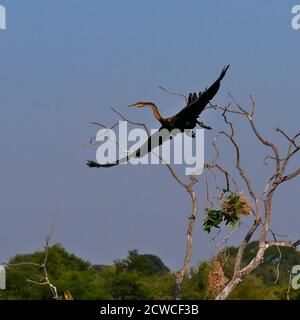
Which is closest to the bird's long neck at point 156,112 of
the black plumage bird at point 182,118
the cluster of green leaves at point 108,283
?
the black plumage bird at point 182,118

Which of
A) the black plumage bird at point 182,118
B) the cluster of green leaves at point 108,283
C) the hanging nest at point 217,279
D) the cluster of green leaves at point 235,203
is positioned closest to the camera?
the cluster of green leaves at point 235,203

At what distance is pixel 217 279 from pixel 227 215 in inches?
32.6

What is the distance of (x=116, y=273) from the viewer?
41.4 metres

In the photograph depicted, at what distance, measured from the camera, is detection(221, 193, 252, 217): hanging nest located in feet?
45.9

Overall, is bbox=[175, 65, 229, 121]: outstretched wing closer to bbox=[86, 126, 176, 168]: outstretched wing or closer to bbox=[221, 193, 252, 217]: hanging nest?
bbox=[86, 126, 176, 168]: outstretched wing

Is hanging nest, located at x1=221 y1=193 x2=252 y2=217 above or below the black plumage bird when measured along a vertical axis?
below

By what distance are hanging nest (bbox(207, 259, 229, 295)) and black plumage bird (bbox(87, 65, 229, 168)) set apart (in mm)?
1738

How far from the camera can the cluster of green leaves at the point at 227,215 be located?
1399cm

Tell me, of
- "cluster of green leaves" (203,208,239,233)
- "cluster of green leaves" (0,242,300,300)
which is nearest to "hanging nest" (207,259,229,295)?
"cluster of green leaves" (203,208,239,233)

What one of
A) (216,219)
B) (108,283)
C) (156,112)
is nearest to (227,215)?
(216,219)

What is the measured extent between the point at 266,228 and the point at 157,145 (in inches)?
76.7

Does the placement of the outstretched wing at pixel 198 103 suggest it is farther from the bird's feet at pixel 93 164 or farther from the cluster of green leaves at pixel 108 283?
the cluster of green leaves at pixel 108 283

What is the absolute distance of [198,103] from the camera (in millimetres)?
14906

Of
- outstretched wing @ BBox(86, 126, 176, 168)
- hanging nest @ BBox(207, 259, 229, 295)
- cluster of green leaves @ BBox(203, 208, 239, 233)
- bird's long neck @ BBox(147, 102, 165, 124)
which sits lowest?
hanging nest @ BBox(207, 259, 229, 295)
